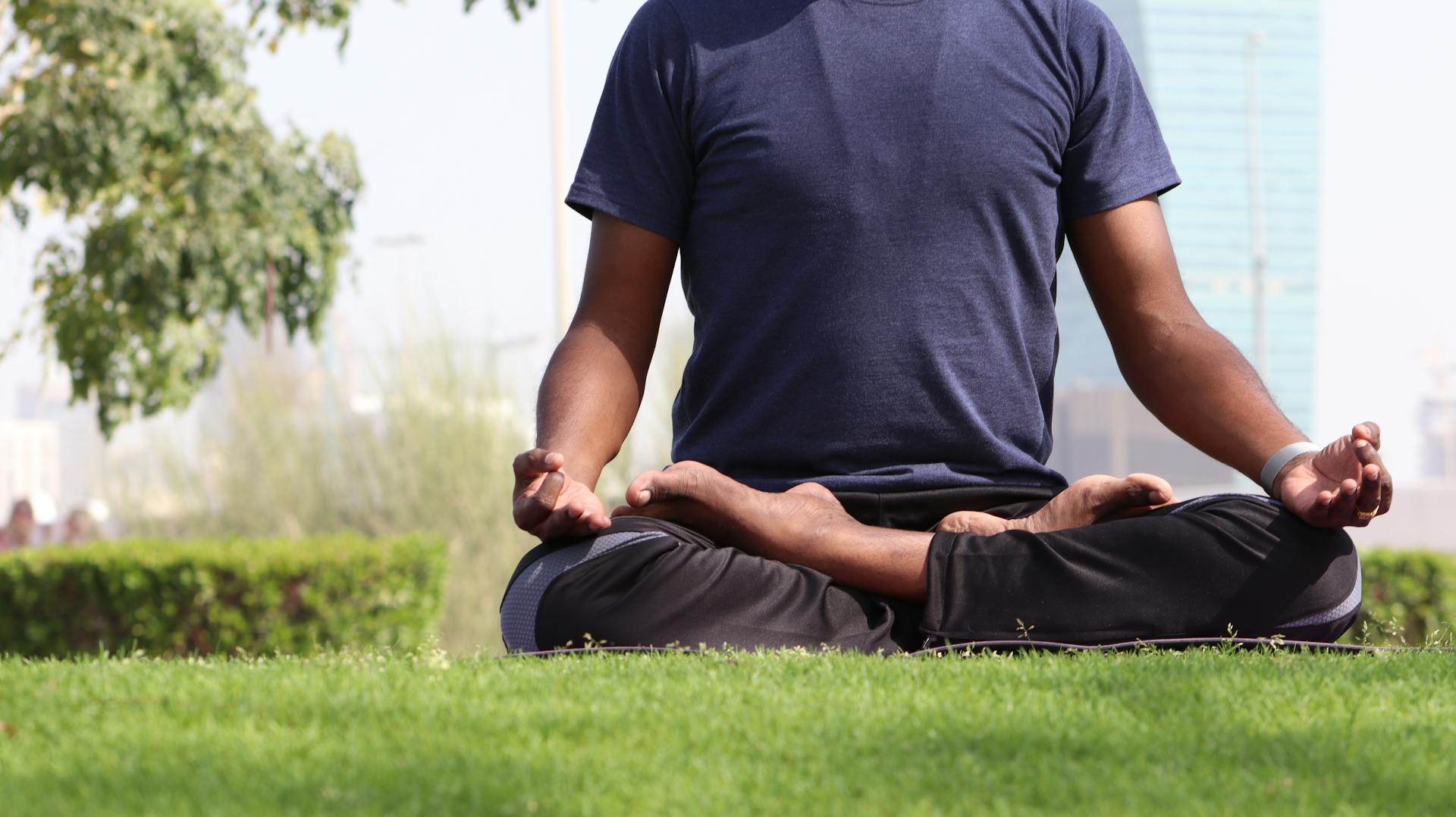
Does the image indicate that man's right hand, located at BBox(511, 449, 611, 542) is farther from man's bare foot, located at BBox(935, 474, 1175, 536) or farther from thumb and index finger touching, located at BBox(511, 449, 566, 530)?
man's bare foot, located at BBox(935, 474, 1175, 536)

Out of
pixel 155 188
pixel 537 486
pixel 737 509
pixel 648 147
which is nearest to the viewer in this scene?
pixel 537 486

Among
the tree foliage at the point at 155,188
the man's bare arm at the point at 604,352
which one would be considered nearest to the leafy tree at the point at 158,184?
the tree foliage at the point at 155,188

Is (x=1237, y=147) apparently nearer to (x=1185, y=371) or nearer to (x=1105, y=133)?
(x=1105, y=133)

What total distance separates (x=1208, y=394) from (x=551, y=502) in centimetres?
138

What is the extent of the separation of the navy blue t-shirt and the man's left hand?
1.87ft

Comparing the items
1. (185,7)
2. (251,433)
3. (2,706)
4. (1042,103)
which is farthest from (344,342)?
(2,706)

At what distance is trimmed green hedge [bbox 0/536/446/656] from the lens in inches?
360

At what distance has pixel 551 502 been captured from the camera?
274cm

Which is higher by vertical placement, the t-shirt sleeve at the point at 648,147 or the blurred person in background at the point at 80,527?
the t-shirt sleeve at the point at 648,147

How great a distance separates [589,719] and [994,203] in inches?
→ 66.9

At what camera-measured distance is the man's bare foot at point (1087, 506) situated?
2.96 metres

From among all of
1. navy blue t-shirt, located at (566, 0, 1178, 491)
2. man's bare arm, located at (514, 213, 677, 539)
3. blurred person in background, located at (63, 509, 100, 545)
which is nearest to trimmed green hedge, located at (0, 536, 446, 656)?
blurred person in background, located at (63, 509, 100, 545)

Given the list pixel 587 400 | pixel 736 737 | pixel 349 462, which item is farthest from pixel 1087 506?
pixel 349 462

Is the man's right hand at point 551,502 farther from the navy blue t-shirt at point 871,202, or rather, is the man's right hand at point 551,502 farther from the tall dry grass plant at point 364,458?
the tall dry grass plant at point 364,458
